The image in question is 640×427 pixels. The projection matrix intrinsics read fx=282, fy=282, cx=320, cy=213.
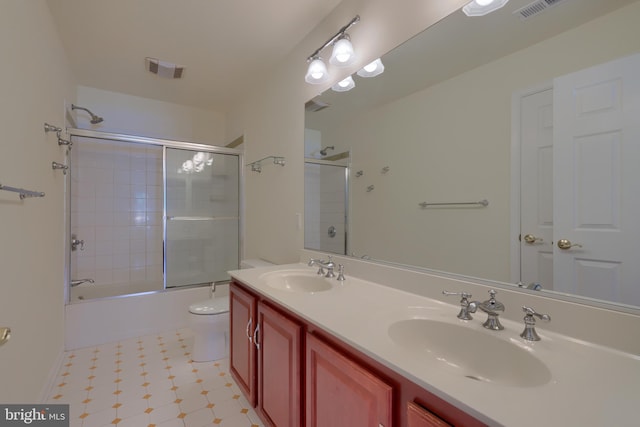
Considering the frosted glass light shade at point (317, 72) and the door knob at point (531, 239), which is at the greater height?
the frosted glass light shade at point (317, 72)

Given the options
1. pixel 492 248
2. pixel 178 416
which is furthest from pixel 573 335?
pixel 178 416

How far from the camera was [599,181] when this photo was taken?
854mm

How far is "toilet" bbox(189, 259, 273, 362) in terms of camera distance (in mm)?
2215

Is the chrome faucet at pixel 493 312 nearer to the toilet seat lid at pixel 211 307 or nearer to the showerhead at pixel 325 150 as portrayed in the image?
the showerhead at pixel 325 150

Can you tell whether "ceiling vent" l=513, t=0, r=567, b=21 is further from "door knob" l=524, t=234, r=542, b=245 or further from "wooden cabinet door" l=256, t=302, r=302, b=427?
"wooden cabinet door" l=256, t=302, r=302, b=427

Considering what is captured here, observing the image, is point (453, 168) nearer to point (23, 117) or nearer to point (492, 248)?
point (492, 248)

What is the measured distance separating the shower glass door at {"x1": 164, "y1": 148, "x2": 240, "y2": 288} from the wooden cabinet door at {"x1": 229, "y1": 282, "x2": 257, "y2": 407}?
160 centimetres

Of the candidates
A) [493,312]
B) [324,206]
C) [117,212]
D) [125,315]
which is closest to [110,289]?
[125,315]

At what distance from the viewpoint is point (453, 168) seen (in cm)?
127

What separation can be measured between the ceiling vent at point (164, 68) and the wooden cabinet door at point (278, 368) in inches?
93.1

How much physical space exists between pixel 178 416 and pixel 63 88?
2.64 m

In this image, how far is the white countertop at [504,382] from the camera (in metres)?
0.53

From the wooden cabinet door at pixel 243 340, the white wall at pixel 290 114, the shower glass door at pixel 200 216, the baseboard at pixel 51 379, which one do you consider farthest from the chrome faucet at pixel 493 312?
the shower glass door at pixel 200 216

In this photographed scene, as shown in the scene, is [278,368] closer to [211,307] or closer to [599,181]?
[211,307]
